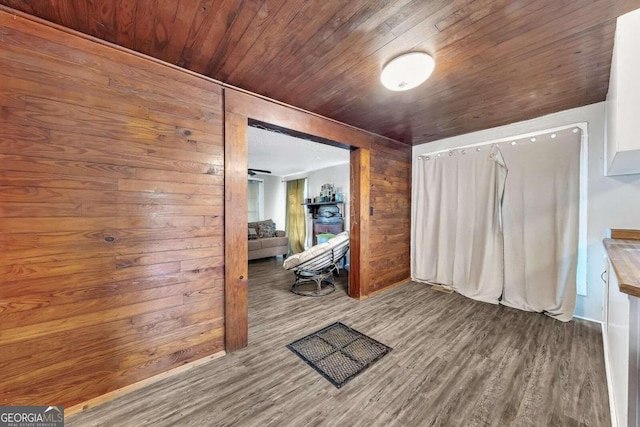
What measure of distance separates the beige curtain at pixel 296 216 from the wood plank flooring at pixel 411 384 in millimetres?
4118

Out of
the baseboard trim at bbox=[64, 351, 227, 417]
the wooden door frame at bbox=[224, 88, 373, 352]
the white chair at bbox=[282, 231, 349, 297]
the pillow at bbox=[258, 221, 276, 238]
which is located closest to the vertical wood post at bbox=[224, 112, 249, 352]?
the wooden door frame at bbox=[224, 88, 373, 352]

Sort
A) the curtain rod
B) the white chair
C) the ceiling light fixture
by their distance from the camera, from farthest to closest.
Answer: the white chair, the curtain rod, the ceiling light fixture

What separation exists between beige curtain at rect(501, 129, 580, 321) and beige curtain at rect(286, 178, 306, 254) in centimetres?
469

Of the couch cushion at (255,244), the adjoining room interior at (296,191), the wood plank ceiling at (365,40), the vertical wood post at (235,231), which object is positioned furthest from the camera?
the couch cushion at (255,244)

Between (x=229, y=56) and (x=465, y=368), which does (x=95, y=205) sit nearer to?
(x=229, y=56)

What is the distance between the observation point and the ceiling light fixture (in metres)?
1.52

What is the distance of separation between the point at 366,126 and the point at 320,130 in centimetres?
72

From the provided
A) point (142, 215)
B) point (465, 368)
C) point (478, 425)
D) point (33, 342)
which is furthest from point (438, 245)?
point (33, 342)

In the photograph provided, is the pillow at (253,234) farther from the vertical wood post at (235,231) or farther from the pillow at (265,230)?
the vertical wood post at (235,231)

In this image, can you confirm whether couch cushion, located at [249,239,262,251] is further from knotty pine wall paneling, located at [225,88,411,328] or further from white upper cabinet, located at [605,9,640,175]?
white upper cabinet, located at [605,9,640,175]

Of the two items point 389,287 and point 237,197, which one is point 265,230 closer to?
point 389,287

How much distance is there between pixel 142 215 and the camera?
152 centimetres

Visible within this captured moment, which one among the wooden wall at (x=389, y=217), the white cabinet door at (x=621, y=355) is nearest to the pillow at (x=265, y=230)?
the wooden wall at (x=389, y=217)

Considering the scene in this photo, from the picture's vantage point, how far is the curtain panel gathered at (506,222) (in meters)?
2.37
